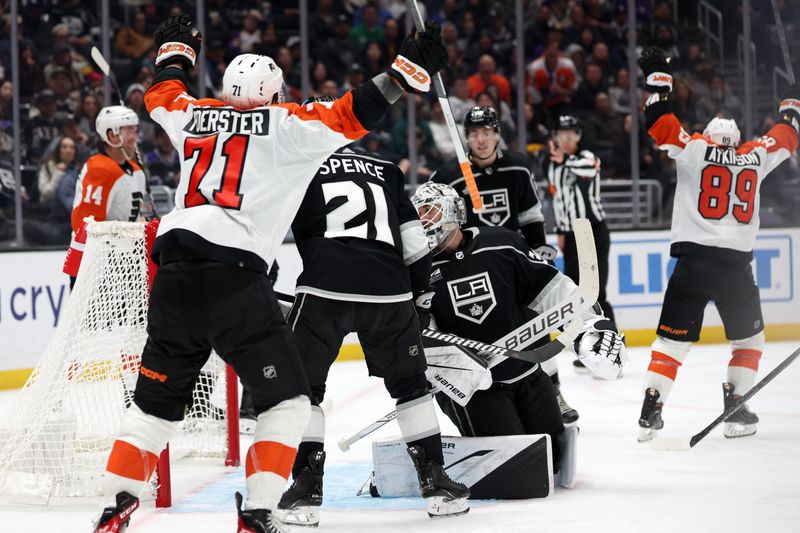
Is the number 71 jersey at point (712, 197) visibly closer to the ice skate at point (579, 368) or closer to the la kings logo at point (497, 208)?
the la kings logo at point (497, 208)

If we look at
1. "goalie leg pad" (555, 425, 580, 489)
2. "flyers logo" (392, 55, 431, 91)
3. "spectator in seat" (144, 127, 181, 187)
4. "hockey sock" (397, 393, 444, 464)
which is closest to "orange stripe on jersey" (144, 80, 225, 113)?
"flyers logo" (392, 55, 431, 91)

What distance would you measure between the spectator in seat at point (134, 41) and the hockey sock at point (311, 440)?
5.89 metres

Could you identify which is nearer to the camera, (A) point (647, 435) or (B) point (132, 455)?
(B) point (132, 455)

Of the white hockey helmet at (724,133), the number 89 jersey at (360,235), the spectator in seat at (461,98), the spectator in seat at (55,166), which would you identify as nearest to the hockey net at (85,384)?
the number 89 jersey at (360,235)

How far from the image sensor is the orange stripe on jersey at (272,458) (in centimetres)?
248

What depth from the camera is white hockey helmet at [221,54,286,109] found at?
8.60 feet

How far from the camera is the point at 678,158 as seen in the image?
4.34 meters

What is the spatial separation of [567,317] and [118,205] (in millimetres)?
2402

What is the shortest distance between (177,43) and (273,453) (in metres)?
1.13

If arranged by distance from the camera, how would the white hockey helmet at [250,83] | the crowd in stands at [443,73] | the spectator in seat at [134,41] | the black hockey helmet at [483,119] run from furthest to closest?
1. the spectator in seat at [134,41]
2. the crowd in stands at [443,73]
3. the black hockey helmet at [483,119]
4. the white hockey helmet at [250,83]

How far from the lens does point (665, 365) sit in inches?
167

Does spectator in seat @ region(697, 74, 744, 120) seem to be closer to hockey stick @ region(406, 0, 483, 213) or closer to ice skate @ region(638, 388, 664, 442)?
hockey stick @ region(406, 0, 483, 213)

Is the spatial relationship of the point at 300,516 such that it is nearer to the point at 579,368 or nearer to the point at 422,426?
the point at 422,426

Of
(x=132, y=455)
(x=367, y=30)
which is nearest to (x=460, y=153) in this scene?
(x=132, y=455)
